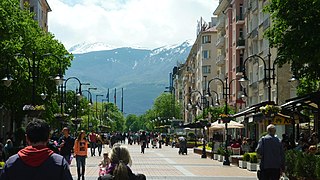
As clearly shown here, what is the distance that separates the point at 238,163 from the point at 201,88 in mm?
84896

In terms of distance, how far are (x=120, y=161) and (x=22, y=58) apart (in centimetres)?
4145

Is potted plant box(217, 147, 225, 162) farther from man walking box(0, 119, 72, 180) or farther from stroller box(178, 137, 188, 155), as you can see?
man walking box(0, 119, 72, 180)

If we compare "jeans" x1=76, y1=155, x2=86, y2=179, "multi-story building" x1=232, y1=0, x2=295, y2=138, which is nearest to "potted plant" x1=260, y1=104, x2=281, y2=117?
"jeans" x1=76, y1=155, x2=86, y2=179

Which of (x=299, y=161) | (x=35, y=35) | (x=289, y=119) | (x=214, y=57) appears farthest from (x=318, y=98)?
(x=214, y=57)

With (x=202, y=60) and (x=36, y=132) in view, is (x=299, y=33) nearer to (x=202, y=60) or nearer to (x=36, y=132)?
(x=36, y=132)

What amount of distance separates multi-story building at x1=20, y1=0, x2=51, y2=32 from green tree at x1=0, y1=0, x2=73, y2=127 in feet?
82.9

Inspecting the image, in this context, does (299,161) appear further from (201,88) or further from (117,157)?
(201,88)

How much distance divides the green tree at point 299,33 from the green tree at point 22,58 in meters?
12.7

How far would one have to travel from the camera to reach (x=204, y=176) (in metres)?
25.1

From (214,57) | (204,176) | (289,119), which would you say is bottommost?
(204,176)

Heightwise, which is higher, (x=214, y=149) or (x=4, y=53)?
(x=4, y=53)

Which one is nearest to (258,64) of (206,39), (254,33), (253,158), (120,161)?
(254,33)

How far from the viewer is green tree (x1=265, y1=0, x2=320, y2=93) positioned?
2625 cm

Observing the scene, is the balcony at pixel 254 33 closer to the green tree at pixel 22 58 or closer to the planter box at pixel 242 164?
the green tree at pixel 22 58
